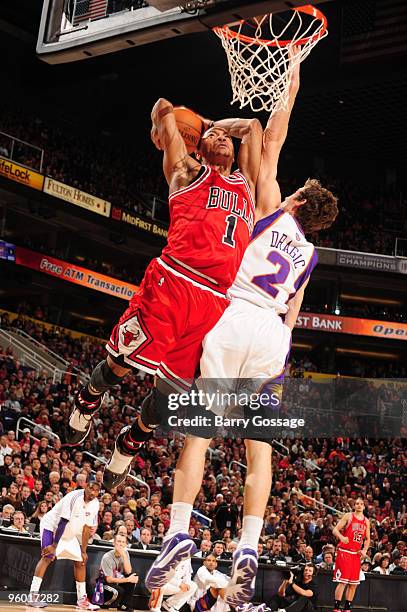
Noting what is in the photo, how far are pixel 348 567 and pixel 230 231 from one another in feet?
26.7

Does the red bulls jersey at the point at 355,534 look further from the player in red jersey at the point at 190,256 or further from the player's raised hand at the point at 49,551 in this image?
the player in red jersey at the point at 190,256

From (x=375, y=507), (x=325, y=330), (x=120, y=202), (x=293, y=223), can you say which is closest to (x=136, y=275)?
(x=120, y=202)

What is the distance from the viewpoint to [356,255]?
85.2 feet

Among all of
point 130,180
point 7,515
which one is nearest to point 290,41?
point 7,515

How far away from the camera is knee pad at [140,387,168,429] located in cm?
546

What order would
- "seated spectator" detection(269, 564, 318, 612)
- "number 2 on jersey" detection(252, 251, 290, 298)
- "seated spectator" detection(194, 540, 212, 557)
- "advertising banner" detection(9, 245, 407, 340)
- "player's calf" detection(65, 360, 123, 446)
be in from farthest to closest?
"advertising banner" detection(9, 245, 407, 340), "seated spectator" detection(269, 564, 318, 612), "seated spectator" detection(194, 540, 212, 557), "player's calf" detection(65, 360, 123, 446), "number 2 on jersey" detection(252, 251, 290, 298)

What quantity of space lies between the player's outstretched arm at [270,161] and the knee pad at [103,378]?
1464 mm

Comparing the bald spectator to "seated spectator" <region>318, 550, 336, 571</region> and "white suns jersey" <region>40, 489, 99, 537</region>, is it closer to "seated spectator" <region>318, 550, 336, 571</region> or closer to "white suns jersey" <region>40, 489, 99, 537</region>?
"white suns jersey" <region>40, 489, 99, 537</region>

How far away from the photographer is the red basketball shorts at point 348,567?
39.3 ft

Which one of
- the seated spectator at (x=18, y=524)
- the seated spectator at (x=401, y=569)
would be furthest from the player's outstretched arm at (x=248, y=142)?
the seated spectator at (x=401, y=569)

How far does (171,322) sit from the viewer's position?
5293 mm

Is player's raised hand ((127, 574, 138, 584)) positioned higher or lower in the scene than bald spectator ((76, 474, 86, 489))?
lower

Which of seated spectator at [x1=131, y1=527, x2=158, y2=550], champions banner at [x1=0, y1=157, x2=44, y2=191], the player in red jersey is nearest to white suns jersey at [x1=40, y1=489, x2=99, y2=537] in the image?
seated spectator at [x1=131, y1=527, x2=158, y2=550]

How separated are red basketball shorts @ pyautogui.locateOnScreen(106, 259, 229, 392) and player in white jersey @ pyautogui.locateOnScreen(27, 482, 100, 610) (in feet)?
17.3
